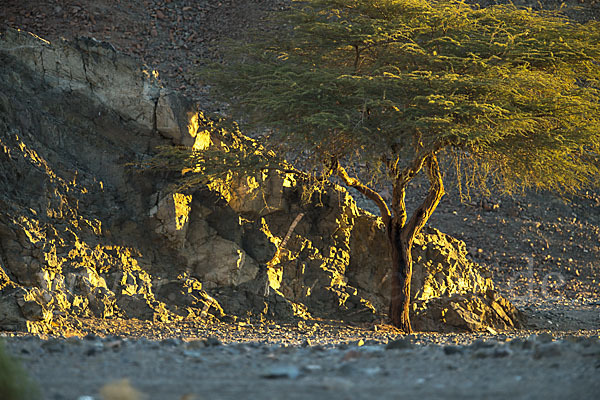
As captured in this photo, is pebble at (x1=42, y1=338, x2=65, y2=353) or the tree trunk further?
the tree trunk

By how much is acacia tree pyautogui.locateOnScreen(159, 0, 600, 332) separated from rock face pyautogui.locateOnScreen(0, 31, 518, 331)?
93cm

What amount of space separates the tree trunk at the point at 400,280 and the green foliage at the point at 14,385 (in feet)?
25.5

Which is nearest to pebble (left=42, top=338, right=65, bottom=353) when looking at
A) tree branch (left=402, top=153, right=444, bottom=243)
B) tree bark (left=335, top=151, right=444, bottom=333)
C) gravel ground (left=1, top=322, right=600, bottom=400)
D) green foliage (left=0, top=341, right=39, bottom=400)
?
gravel ground (left=1, top=322, right=600, bottom=400)

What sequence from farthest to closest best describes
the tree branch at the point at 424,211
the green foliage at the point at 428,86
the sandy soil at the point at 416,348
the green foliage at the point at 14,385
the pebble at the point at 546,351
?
the tree branch at the point at 424,211
the green foliage at the point at 428,86
the pebble at the point at 546,351
the sandy soil at the point at 416,348
the green foliage at the point at 14,385

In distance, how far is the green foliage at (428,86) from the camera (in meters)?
9.44

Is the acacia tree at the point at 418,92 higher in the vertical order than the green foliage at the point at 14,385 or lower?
higher

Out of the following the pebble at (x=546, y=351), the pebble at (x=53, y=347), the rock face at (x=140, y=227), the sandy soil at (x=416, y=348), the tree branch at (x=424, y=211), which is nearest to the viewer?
the sandy soil at (x=416, y=348)

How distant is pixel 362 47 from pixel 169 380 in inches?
315

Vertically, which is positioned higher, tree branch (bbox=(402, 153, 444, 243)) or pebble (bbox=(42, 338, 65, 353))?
tree branch (bbox=(402, 153, 444, 243))

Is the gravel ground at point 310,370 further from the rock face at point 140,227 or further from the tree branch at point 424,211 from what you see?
the tree branch at point 424,211

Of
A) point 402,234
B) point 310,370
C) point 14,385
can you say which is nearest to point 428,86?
point 402,234

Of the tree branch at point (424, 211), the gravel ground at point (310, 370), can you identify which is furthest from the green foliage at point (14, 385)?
the tree branch at point (424, 211)

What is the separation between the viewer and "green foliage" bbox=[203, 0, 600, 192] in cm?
944

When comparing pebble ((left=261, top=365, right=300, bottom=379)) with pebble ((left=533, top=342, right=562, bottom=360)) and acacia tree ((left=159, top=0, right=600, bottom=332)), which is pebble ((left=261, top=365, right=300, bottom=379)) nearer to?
pebble ((left=533, top=342, right=562, bottom=360))
